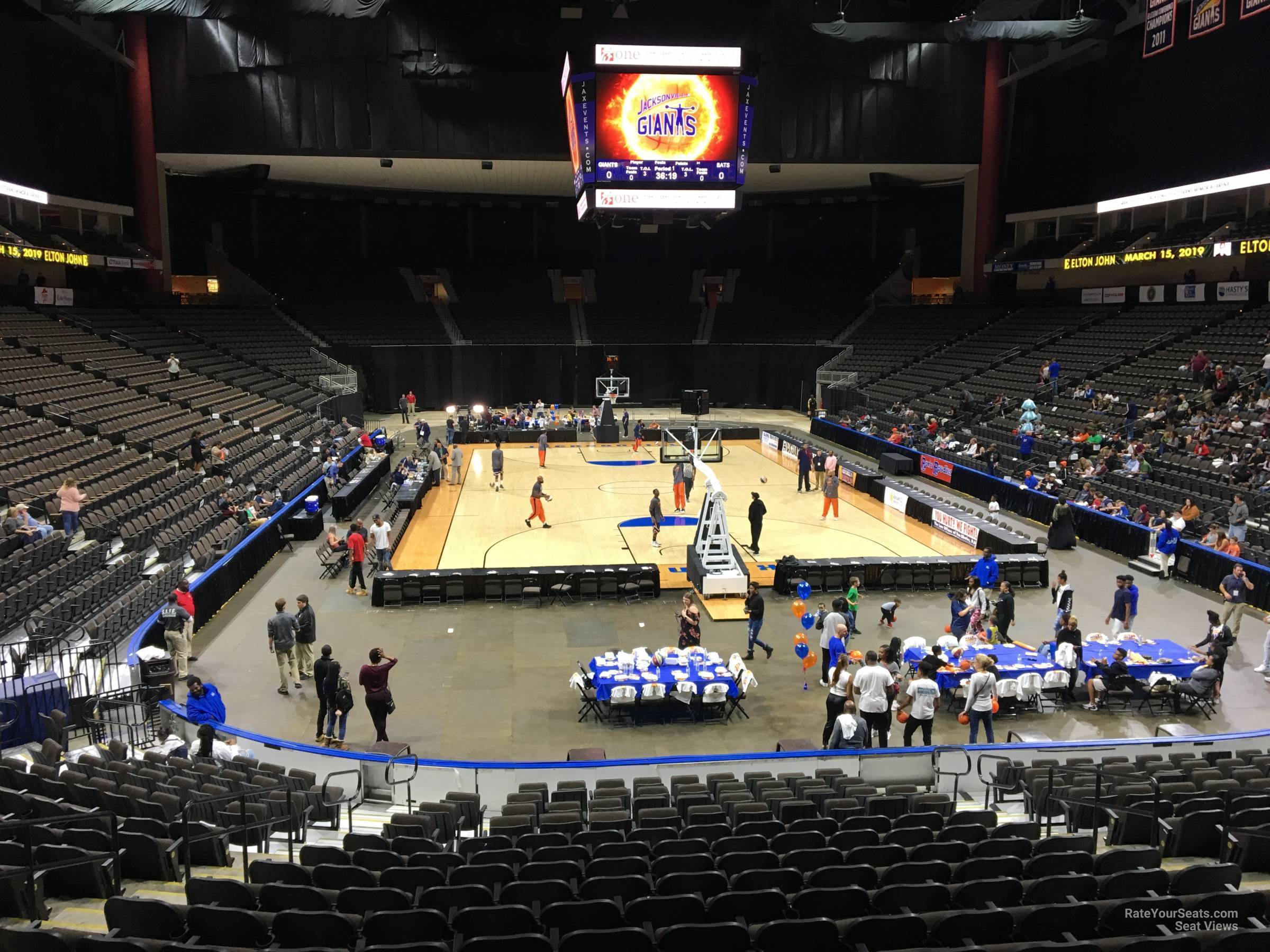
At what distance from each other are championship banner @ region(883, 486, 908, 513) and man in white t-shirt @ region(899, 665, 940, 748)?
14740mm

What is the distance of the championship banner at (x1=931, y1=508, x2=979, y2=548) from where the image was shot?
22312 mm

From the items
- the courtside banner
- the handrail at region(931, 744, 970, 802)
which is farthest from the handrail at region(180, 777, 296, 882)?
the courtside banner

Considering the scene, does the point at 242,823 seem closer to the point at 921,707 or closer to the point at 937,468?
the point at 921,707

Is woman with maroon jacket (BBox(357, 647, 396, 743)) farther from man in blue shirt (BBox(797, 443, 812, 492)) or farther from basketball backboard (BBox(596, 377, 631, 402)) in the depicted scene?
basketball backboard (BBox(596, 377, 631, 402))

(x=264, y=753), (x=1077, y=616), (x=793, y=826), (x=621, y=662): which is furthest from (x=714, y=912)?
(x=1077, y=616)

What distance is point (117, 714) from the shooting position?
Answer: 12070 millimetres

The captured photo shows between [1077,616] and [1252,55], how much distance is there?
24.1 m

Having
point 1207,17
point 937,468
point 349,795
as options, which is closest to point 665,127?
point 937,468

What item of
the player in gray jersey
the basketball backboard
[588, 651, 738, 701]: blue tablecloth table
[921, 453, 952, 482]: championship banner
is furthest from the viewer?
the basketball backboard

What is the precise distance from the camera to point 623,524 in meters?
25.3

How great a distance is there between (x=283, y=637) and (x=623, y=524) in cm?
1257

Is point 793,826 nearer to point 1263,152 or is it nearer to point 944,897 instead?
point 944,897

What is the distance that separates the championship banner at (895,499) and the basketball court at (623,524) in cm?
20

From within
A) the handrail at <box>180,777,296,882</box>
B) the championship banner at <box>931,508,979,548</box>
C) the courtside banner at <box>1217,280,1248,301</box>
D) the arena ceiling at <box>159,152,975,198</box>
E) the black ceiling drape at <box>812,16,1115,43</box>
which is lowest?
the championship banner at <box>931,508,979,548</box>
